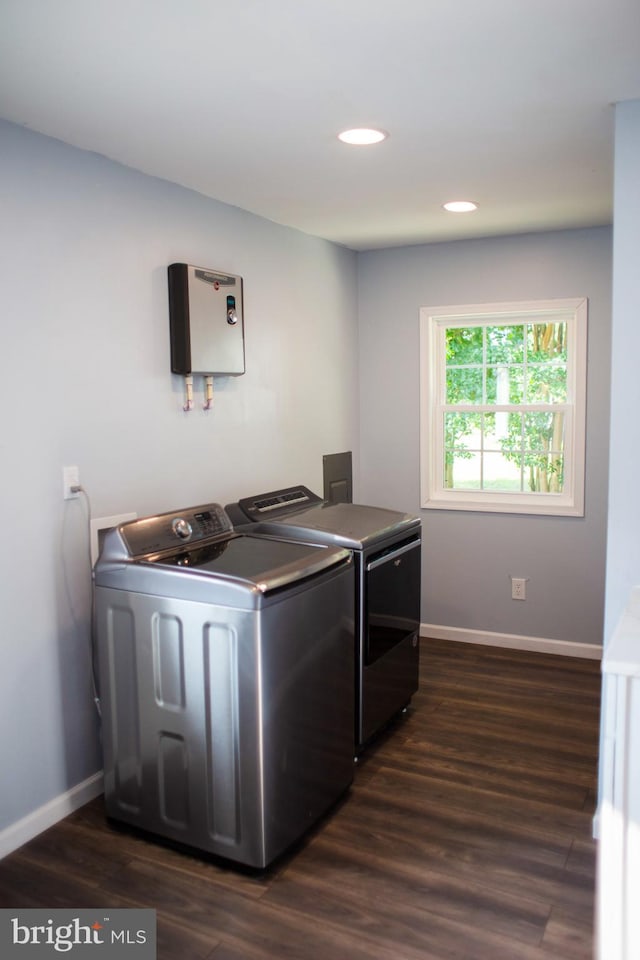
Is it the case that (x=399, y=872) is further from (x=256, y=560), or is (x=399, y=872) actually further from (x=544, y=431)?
(x=544, y=431)

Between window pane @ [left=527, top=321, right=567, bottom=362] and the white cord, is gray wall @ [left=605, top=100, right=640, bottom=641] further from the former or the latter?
window pane @ [left=527, top=321, right=567, bottom=362]

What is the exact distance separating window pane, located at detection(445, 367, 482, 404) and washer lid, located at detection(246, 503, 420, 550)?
1.33m

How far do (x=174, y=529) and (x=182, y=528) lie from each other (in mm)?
38

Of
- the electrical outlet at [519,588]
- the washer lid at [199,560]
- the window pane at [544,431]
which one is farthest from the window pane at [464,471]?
the washer lid at [199,560]

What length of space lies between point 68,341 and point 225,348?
2.44ft

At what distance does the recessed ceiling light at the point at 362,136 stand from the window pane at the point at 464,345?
1975mm

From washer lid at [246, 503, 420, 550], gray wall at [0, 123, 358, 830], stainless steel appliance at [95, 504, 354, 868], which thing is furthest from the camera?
washer lid at [246, 503, 420, 550]

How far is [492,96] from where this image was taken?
210cm

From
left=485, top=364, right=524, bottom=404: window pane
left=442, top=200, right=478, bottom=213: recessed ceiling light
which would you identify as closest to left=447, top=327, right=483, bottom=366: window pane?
left=485, top=364, right=524, bottom=404: window pane

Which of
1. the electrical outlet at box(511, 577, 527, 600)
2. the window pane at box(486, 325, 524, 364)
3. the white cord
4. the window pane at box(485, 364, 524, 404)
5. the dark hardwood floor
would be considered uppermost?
the window pane at box(486, 325, 524, 364)

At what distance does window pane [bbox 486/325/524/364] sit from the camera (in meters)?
4.20

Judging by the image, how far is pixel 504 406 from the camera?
168 inches

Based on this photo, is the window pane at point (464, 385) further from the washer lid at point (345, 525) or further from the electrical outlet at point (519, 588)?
the washer lid at point (345, 525)

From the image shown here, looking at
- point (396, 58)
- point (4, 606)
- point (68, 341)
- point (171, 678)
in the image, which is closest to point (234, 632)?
point (171, 678)
